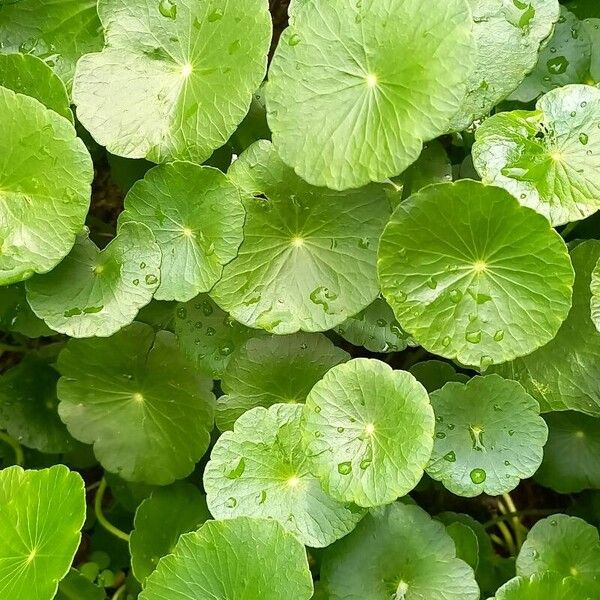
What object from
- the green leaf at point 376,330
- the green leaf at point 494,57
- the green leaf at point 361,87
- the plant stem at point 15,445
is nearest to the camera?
the green leaf at point 361,87

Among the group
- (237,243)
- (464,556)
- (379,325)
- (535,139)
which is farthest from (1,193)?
(464,556)

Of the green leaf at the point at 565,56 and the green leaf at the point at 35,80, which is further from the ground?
the green leaf at the point at 565,56

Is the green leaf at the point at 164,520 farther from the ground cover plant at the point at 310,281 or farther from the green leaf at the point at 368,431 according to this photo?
the green leaf at the point at 368,431

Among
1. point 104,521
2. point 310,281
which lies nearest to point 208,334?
point 310,281

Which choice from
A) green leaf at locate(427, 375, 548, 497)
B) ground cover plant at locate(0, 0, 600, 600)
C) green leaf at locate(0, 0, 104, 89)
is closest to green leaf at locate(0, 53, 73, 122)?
ground cover plant at locate(0, 0, 600, 600)

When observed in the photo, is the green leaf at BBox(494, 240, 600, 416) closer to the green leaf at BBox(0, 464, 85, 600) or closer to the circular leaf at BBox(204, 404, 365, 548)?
the circular leaf at BBox(204, 404, 365, 548)

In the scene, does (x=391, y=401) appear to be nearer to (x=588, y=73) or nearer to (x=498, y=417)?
(x=498, y=417)

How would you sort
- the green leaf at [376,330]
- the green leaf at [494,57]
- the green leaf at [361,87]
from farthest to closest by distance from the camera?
the green leaf at [376,330]
the green leaf at [494,57]
the green leaf at [361,87]

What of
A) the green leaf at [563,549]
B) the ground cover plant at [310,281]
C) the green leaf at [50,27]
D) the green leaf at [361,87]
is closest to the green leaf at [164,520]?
the ground cover plant at [310,281]
